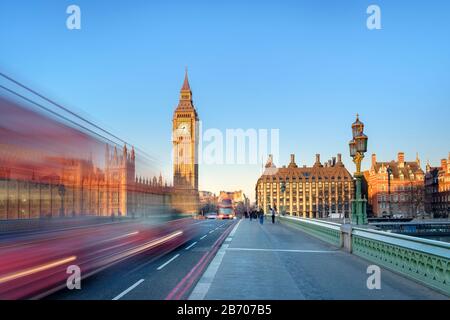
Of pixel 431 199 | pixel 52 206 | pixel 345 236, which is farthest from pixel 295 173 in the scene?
pixel 52 206

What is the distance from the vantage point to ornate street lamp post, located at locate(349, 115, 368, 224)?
1909 cm

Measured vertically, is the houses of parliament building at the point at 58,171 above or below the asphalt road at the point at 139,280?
above

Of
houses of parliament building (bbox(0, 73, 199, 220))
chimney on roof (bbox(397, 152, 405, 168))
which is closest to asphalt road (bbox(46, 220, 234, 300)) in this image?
houses of parliament building (bbox(0, 73, 199, 220))

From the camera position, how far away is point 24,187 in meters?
9.04

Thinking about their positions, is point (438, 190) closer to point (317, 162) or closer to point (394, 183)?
point (394, 183)

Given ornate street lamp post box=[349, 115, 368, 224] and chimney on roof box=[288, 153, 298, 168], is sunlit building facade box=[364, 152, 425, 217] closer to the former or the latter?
chimney on roof box=[288, 153, 298, 168]

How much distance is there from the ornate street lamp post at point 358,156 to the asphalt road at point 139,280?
23.0ft

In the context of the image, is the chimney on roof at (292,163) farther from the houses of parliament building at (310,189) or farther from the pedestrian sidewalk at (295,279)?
the pedestrian sidewalk at (295,279)

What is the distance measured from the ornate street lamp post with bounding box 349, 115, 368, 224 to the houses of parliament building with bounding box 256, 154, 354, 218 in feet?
489

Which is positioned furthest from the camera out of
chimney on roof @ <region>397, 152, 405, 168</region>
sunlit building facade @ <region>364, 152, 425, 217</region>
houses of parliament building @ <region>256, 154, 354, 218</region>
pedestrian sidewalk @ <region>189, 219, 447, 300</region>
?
houses of parliament building @ <region>256, 154, 354, 218</region>

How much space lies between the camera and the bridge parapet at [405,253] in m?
9.71

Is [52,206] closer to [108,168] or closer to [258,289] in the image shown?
[108,168]

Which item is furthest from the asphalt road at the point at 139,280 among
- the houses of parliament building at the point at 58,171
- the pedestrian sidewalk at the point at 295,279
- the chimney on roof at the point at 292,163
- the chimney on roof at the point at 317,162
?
the chimney on roof at the point at 317,162

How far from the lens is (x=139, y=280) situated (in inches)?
458
